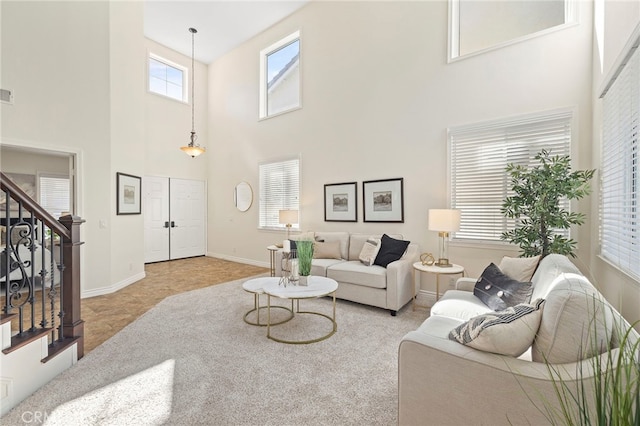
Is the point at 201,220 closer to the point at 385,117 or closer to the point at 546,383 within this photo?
the point at 385,117

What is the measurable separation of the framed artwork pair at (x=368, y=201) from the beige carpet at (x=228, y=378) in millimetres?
1722

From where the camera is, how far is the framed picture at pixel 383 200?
175 inches

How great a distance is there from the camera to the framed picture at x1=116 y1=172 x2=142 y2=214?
15.6 ft

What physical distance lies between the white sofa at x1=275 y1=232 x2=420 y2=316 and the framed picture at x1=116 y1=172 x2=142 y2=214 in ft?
10.7

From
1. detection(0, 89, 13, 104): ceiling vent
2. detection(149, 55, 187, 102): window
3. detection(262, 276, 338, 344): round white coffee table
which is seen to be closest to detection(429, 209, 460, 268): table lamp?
detection(262, 276, 338, 344): round white coffee table

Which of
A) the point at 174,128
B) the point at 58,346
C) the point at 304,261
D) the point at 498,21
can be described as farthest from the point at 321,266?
the point at 174,128

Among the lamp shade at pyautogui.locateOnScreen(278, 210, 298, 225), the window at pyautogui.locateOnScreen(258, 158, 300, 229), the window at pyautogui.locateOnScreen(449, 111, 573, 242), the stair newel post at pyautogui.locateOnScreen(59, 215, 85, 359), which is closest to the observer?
the stair newel post at pyautogui.locateOnScreen(59, 215, 85, 359)

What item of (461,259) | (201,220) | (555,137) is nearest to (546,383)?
(461,259)

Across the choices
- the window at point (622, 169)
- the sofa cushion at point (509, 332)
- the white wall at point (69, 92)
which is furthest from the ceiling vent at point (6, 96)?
the window at point (622, 169)

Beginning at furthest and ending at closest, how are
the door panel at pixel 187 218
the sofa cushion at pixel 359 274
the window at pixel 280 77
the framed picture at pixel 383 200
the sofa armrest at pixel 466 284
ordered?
1. the door panel at pixel 187 218
2. the window at pixel 280 77
3. the framed picture at pixel 383 200
4. the sofa cushion at pixel 359 274
5. the sofa armrest at pixel 466 284

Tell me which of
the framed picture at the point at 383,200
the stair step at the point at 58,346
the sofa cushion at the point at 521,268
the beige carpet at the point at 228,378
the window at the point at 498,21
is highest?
the window at the point at 498,21

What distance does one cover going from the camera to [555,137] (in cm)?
335

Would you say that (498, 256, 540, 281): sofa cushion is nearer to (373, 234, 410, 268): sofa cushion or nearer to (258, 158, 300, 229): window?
(373, 234, 410, 268): sofa cushion

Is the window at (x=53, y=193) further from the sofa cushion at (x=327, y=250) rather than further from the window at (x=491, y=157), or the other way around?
the window at (x=491, y=157)
